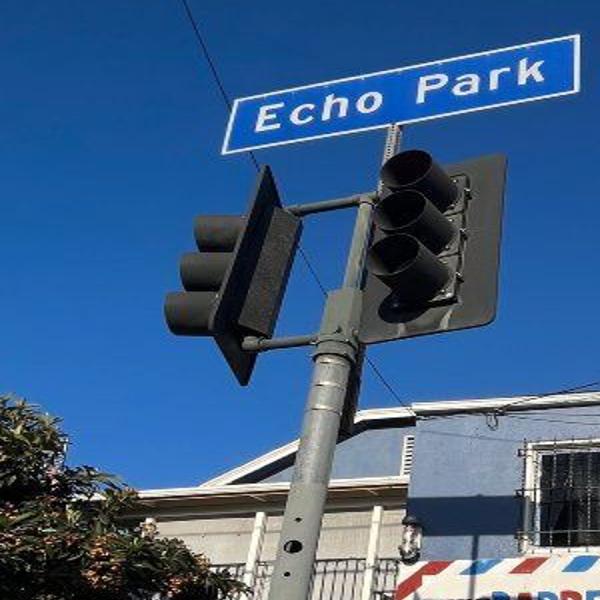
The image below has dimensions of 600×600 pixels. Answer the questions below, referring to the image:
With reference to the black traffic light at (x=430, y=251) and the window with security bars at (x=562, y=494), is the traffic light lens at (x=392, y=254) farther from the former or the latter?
the window with security bars at (x=562, y=494)

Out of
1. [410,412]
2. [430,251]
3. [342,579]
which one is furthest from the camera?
[410,412]

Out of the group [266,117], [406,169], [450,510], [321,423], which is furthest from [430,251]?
[450,510]

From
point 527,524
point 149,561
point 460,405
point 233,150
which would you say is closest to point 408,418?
point 460,405

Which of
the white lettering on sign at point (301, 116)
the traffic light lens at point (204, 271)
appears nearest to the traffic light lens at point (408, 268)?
the traffic light lens at point (204, 271)

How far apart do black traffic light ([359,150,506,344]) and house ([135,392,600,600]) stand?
666 centimetres

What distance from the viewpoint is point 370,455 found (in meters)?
18.5

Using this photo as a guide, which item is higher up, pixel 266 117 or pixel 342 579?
pixel 342 579

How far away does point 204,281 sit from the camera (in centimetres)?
492

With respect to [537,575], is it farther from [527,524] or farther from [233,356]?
[233,356]

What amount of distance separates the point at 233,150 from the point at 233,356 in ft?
4.45

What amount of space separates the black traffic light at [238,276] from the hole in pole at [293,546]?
3.11 feet

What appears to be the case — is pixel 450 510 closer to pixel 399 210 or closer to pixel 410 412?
pixel 410 412

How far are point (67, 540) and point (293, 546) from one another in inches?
227

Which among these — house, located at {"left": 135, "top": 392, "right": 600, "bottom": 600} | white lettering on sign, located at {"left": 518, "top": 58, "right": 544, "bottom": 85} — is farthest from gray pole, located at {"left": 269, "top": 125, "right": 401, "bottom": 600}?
house, located at {"left": 135, "top": 392, "right": 600, "bottom": 600}
